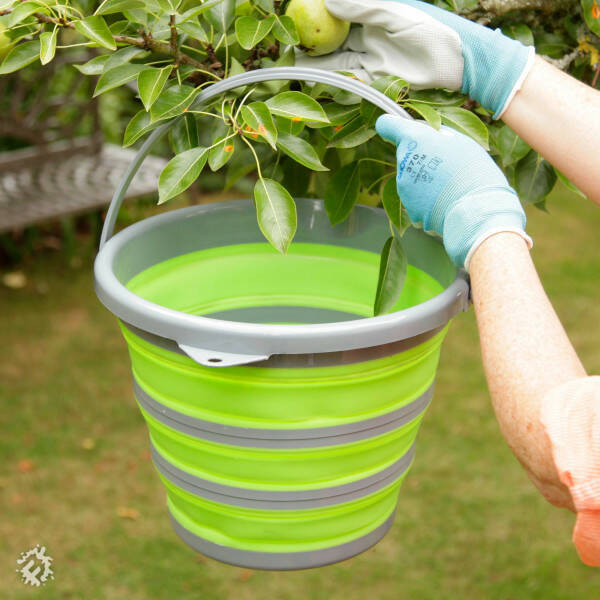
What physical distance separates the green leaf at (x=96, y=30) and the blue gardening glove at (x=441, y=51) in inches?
12.4

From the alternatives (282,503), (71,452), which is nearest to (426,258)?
(282,503)

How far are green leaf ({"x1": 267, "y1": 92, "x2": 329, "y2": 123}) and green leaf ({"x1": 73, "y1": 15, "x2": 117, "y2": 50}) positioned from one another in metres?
0.21

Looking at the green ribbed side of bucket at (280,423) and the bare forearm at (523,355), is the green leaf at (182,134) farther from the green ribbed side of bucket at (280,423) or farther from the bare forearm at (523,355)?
the bare forearm at (523,355)

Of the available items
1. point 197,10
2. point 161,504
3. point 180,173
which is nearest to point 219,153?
point 180,173

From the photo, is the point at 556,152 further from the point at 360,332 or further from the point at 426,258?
the point at 360,332

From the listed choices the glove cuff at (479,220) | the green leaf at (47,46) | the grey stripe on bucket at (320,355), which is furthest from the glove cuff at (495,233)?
the green leaf at (47,46)

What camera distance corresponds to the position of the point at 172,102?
0.99 meters

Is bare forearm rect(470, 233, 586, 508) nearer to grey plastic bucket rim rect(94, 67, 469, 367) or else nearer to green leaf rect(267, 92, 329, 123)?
grey plastic bucket rim rect(94, 67, 469, 367)

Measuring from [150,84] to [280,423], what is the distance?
473 mm

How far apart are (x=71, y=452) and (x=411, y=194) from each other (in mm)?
1787

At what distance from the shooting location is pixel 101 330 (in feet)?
9.86

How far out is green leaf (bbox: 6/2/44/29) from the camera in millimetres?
908

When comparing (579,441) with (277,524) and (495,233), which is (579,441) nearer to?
(495,233)

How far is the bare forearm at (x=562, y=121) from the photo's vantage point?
1.00 meters
